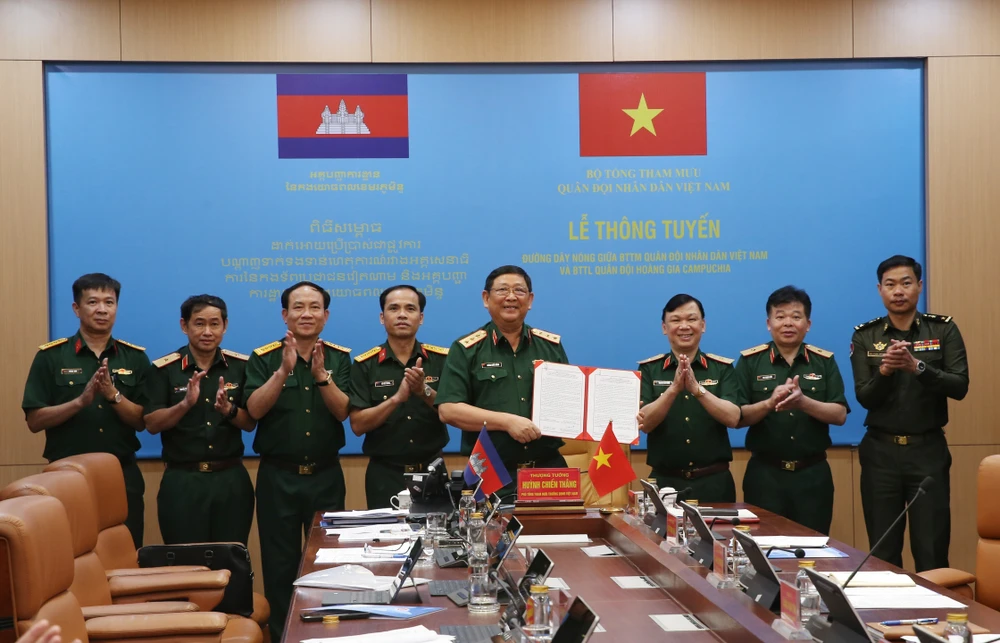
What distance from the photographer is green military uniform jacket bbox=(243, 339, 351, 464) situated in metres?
4.85

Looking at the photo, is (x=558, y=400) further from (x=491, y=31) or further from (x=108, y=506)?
(x=491, y=31)

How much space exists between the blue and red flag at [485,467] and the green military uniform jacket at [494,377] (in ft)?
2.68

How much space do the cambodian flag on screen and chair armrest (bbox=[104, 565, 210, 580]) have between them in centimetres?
273

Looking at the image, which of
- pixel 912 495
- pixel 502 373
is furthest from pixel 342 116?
pixel 912 495

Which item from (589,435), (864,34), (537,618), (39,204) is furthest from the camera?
(864,34)

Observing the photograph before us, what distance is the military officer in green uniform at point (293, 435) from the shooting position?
4773mm

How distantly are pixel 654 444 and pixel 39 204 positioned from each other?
3.73m

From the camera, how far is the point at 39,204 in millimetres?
5492

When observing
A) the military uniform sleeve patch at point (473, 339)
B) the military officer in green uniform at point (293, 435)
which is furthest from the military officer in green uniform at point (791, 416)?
the military officer in green uniform at point (293, 435)

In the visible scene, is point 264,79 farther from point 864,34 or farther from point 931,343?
point 931,343

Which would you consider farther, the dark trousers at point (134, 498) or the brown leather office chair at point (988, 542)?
the dark trousers at point (134, 498)

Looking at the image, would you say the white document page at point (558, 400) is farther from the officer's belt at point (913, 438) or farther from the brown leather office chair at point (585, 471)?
the officer's belt at point (913, 438)

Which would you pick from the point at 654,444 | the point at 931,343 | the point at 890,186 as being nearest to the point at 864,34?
the point at 890,186

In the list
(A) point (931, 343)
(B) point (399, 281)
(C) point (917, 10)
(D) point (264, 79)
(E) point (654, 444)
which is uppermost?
(C) point (917, 10)
